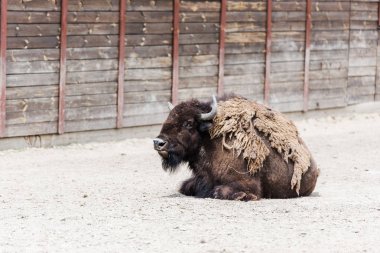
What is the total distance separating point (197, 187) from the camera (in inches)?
463

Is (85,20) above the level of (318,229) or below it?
above

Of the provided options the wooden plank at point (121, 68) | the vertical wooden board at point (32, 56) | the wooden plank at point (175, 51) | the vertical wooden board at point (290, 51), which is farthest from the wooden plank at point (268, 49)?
the vertical wooden board at point (32, 56)

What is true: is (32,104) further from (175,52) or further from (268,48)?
(268,48)

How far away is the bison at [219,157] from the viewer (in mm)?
11578

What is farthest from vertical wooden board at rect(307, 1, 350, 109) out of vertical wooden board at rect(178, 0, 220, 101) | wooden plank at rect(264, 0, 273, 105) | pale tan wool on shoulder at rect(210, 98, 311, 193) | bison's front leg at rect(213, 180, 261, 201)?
bison's front leg at rect(213, 180, 261, 201)

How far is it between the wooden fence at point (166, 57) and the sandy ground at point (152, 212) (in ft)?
3.46

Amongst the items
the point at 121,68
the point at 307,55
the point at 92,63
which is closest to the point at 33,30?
the point at 92,63

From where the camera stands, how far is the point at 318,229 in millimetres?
10062

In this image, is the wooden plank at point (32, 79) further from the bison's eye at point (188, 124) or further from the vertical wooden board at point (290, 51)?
the vertical wooden board at point (290, 51)

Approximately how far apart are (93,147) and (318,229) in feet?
21.4

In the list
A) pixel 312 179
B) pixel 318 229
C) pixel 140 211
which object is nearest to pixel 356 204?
pixel 312 179

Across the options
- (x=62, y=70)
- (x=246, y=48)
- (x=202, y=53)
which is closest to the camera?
(x=62, y=70)

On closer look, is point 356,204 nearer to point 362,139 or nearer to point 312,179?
point 312,179

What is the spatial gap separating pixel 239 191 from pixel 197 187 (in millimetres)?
510
